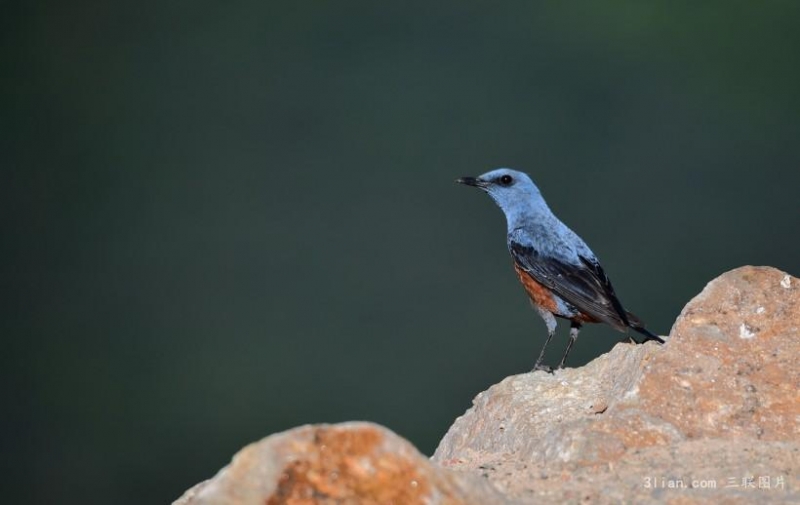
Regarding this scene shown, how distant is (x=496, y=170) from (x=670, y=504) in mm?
2779

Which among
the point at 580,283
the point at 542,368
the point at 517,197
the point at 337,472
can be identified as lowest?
the point at 542,368

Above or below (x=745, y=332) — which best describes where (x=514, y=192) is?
above

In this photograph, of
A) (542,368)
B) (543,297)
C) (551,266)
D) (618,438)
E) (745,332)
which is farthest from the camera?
(543,297)

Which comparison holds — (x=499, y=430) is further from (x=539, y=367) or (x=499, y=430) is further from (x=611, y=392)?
(x=539, y=367)

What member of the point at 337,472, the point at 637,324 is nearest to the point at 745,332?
the point at 637,324

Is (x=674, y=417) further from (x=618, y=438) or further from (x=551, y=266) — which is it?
(x=551, y=266)

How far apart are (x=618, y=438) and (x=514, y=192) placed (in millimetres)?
2212

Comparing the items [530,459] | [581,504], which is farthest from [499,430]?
[581,504]

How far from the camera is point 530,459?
10.0 feet

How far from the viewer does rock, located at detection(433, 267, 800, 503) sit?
266 centimetres

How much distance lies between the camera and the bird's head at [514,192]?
4.97 metres

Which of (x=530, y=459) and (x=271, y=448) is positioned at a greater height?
(x=271, y=448)

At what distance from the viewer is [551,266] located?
462 cm

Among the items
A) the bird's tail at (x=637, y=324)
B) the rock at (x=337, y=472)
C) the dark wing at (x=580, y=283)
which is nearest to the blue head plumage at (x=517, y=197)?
the dark wing at (x=580, y=283)
